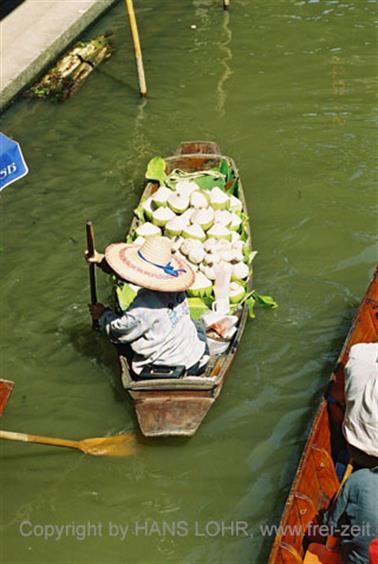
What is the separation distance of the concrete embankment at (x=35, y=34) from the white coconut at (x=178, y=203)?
191 inches

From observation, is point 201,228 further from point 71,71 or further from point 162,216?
point 71,71

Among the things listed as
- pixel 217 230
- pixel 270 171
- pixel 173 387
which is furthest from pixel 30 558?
pixel 270 171

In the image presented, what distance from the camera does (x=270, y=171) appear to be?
10.8 meters

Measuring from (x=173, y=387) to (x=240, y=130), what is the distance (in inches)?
238

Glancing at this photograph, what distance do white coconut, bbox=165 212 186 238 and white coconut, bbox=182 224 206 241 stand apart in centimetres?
6

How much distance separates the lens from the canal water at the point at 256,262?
21.7 ft

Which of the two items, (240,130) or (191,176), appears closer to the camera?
(191,176)

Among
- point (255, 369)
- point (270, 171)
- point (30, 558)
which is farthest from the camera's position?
point (270, 171)

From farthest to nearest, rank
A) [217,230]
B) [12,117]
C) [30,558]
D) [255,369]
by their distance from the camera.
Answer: [12,117], [217,230], [255,369], [30,558]

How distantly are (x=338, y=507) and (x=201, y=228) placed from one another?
389cm

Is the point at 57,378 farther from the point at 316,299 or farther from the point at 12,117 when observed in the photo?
the point at 12,117

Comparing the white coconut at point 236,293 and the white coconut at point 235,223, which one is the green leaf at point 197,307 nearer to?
the white coconut at point 236,293

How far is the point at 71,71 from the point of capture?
13.5 m

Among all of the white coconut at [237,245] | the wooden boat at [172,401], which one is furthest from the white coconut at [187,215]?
the wooden boat at [172,401]
